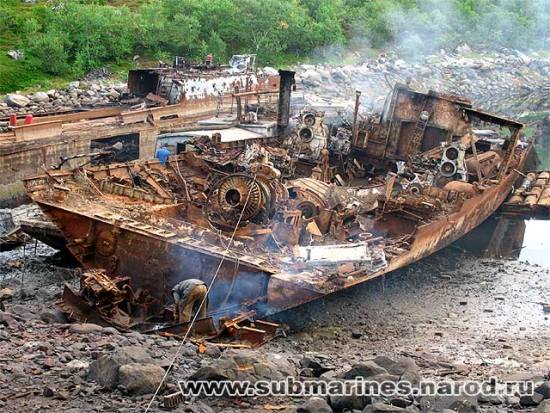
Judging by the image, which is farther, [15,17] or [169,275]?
[15,17]

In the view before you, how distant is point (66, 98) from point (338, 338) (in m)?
18.5

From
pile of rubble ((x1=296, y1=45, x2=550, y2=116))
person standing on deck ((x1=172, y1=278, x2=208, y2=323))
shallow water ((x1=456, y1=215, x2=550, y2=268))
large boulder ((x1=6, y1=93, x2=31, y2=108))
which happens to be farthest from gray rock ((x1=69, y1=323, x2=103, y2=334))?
pile of rubble ((x1=296, y1=45, x2=550, y2=116))

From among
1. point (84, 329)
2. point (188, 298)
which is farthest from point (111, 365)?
point (188, 298)

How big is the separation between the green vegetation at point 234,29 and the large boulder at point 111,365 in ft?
72.6

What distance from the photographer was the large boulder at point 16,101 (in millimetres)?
24578

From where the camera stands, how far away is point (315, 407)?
6902 mm

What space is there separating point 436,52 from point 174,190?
119 feet

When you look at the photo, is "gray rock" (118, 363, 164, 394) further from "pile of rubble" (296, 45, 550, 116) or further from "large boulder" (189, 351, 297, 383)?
"pile of rubble" (296, 45, 550, 116)

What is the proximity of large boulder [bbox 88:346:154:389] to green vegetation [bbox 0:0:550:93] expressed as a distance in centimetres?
2213

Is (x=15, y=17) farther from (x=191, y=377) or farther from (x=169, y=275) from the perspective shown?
(x=191, y=377)

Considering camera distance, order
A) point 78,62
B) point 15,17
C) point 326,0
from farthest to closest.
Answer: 1. point 326,0
2. point 15,17
3. point 78,62

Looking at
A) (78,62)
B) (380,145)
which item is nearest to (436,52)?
(78,62)

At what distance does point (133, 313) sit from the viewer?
10789mm

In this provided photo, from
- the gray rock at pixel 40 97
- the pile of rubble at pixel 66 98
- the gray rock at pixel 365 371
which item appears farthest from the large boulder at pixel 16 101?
the gray rock at pixel 365 371
